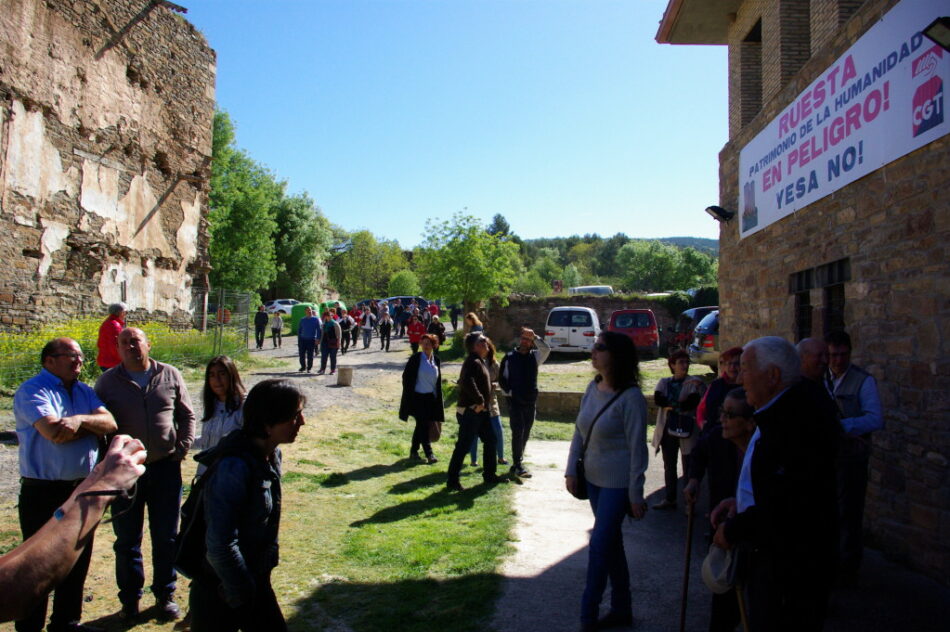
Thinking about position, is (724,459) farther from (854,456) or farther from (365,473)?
(365,473)

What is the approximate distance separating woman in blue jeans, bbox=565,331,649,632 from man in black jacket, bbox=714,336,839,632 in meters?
1.15

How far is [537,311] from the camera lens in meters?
27.6

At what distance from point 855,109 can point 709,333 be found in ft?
33.7

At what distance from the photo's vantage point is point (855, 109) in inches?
229

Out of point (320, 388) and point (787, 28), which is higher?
point (787, 28)

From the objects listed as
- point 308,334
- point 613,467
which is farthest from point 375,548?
point 308,334

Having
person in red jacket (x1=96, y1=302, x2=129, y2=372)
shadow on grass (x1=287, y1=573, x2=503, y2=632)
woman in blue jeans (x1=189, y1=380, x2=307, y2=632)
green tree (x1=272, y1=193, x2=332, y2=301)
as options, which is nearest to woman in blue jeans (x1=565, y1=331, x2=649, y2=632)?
shadow on grass (x1=287, y1=573, x2=503, y2=632)

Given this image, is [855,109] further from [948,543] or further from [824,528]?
[824,528]

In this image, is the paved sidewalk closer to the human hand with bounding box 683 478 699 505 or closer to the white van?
the human hand with bounding box 683 478 699 505

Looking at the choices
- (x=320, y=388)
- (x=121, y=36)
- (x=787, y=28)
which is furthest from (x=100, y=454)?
(x=121, y=36)

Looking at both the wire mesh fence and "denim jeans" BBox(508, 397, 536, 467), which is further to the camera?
the wire mesh fence

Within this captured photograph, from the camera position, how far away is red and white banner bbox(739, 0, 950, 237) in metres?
4.84

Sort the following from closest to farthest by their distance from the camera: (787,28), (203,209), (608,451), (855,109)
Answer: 1. (608,451)
2. (855,109)
3. (787,28)
4. (203,209)

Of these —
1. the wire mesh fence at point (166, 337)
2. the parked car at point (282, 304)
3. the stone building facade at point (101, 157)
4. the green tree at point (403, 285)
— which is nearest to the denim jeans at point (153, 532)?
the wire mesh fence at point (166, 337)
